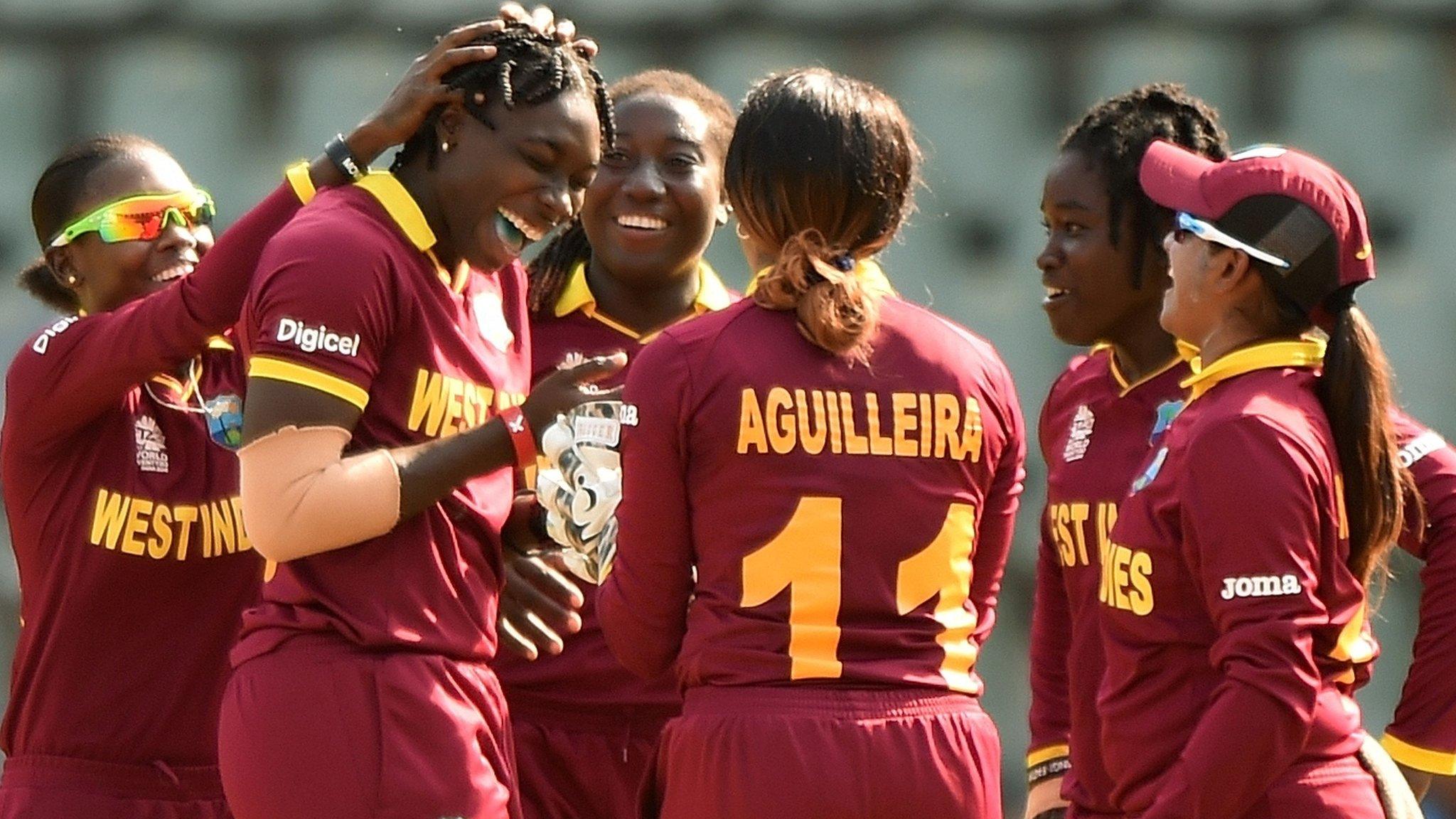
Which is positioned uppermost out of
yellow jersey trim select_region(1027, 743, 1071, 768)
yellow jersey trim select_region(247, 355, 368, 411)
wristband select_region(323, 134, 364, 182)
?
wristband select_region(323, 134, 364, 182)

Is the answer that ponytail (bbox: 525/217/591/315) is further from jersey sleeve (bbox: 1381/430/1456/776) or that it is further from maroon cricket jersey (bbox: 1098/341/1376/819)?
jersey sleeve (bbox: 1381/430/1456/776)

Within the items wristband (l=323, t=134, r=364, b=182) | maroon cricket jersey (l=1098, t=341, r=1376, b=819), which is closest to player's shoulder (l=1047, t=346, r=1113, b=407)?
maroon cricket jersey (l=1098, t=341, r=1376, b=819)

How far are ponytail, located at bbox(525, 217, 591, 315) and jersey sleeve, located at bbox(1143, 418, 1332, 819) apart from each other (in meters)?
1.32

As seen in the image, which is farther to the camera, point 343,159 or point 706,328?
point 343,159

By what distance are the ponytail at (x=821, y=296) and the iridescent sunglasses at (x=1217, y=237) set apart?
510mm

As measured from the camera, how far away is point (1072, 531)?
3484mm

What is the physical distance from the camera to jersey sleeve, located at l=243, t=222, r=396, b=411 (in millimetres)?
2707

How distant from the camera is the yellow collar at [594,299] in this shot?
3719 millimetres

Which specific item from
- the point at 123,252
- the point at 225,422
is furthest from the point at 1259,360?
the point at 123,252

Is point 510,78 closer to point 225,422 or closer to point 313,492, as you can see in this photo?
point 313,492

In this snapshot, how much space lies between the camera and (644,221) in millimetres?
3670

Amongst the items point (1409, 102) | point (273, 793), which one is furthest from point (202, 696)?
point (1409, 102)

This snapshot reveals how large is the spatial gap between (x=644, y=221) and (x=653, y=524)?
104cm

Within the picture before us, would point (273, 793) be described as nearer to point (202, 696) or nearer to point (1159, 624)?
point (202, 696)
